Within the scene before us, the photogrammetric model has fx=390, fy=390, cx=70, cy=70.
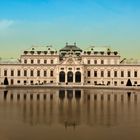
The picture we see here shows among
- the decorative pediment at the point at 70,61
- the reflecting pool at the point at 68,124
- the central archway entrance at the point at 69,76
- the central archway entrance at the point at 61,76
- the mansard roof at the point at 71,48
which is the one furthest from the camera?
the mansard roof at the point at 71,48

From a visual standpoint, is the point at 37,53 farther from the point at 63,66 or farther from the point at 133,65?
the point at 133,65

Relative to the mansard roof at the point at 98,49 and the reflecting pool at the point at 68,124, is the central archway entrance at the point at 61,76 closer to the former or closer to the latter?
the mansard roof at the point at 98,49

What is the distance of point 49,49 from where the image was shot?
103 m

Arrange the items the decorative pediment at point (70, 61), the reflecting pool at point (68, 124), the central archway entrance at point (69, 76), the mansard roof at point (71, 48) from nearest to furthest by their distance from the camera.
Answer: the reflecting pool at point (68, 124), the central archway entrance at point (69, 76), the decorative pediment at point (70, 61), the mansard roof at point (71, 48)

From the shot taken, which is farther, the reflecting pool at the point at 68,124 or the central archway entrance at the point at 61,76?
the central archway entrance at the point at 61,76

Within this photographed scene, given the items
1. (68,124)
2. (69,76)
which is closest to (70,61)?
(69,76)

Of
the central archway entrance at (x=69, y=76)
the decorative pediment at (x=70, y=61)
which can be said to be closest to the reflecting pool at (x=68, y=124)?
the central archway entrance at (x=69, y=76)

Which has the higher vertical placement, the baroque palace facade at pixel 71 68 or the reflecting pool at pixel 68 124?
the baroque palace facade at pixel 71 68

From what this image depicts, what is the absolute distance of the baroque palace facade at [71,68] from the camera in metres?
97.1

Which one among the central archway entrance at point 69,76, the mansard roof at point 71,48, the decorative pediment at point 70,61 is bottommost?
the central archway entrance at point 69,76

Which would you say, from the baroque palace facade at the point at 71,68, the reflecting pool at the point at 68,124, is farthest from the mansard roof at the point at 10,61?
the reflecting pool at the point at 68,124

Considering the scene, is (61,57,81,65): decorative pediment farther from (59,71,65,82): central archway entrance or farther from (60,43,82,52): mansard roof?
(60,43,82,52): mansard roof

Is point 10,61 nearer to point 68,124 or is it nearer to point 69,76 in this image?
point 69,76

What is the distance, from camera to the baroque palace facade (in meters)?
97.1
